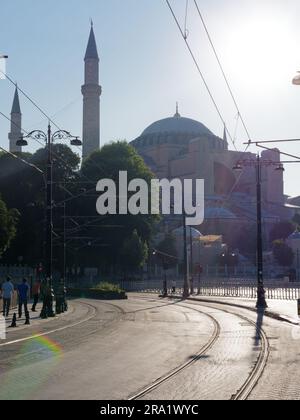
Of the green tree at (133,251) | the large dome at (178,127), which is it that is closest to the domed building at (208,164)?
the large dome at (178,127)

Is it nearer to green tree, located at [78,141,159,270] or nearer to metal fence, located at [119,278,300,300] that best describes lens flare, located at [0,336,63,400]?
metal fence, located at [119,278,300,300]

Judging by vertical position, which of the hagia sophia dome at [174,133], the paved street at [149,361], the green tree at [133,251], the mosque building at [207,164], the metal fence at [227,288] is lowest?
the paved street at [149,361]

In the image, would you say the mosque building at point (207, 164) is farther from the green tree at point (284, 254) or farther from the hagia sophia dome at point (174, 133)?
the green tree at point (284, 254)

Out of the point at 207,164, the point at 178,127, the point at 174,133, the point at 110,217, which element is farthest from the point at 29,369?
the point at 178,127

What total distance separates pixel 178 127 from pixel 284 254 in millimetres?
58948

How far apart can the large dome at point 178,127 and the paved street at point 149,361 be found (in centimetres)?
12129

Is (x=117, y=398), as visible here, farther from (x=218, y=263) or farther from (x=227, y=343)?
(x=218, y=263)

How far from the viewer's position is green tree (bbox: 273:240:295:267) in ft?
290

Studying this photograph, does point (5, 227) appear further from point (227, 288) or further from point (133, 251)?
point (227, 288)

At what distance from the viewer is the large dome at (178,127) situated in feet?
458

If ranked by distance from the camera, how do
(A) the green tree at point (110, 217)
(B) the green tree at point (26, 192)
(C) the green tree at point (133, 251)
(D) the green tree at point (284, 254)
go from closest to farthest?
(C) the green tree at point (133, 251)
(A) the green tree at point (110, 217)
(B) the green tree at point (26, 192)
(D) the green tree at point (284, 254)

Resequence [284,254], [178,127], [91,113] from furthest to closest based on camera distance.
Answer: [178,127] < [91,113] < [284,254]

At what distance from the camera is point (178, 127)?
14025 cm
